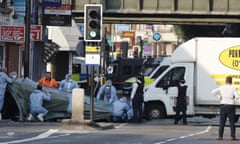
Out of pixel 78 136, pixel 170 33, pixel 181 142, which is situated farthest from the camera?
pixel 170 33

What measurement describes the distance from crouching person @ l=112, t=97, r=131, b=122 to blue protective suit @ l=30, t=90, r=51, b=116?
2665 millimetres

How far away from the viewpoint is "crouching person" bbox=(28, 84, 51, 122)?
27219 millimetres

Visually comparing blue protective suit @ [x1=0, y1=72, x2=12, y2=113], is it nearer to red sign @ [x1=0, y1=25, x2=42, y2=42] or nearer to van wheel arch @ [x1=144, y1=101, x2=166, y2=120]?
red sign @ [x1=0, y1=25, x2=42, y2=42]

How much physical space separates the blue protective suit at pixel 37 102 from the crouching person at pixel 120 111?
2665mm

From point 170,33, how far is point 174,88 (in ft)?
258

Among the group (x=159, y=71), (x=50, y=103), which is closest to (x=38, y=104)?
(x=50, y=103)

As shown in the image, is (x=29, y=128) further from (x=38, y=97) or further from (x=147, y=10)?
(x=147, y=10)

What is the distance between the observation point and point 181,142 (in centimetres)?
1955

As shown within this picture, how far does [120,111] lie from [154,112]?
156 centimetres

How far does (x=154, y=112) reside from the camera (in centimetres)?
2959

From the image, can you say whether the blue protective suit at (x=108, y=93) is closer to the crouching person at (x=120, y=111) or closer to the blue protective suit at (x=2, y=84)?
the crouching person at (x=120, y=111)

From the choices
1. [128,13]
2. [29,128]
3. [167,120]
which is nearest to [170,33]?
[128,13]

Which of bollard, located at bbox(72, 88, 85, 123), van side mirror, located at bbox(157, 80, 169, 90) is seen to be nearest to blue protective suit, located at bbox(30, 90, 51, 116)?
bollard, located at bbox(72, 88, 85, 123)

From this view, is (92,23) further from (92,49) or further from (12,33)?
(12,33)
